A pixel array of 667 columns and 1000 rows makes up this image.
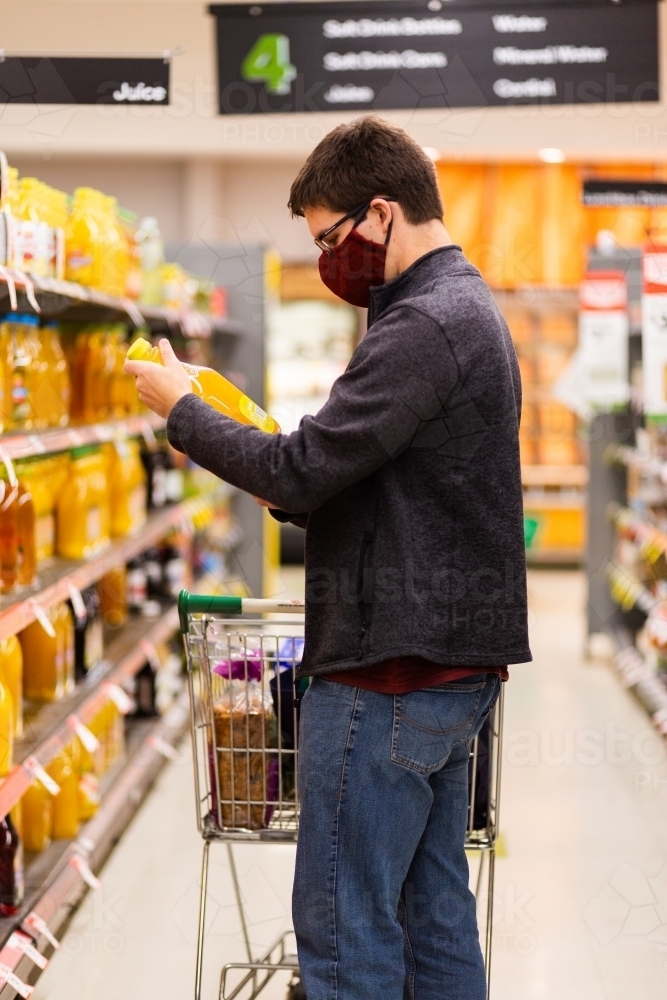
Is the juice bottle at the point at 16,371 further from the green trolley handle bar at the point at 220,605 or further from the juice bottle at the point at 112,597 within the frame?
the juice bottle at the point at 112,597

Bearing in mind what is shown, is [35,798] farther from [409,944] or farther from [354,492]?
[354,492]

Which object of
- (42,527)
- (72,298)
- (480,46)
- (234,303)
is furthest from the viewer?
(234,303)

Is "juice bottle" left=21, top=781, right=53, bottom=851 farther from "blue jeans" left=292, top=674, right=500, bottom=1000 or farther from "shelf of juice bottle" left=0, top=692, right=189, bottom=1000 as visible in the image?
"blue jeans" left=292, top=674, right=500, bottom=1000

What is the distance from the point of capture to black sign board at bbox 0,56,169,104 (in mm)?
2510

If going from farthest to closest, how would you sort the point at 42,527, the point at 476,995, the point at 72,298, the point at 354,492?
the point at 42,527 < the point at 72,298 < the point at 476,995 < the point at 354,492

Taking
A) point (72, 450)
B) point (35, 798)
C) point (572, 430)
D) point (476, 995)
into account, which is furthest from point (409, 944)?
point (572, 430)

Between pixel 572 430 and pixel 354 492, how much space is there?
27.8 ft

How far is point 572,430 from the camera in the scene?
392 inches

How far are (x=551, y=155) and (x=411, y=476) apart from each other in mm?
8363

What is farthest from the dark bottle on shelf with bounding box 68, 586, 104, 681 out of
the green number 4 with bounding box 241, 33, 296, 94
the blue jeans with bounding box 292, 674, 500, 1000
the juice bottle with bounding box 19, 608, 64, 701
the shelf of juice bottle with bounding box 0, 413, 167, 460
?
the green number 4 with bounding box 241, 33, 296, 94

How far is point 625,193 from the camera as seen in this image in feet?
14.8

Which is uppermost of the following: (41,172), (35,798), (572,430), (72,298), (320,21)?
(41,172)

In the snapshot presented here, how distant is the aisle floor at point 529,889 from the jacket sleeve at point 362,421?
164 cm

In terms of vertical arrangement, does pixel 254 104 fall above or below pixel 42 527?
above
